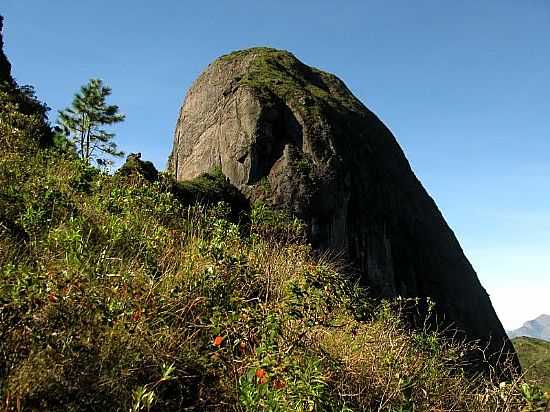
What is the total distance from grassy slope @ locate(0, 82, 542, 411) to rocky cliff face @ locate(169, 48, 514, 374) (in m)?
18.6

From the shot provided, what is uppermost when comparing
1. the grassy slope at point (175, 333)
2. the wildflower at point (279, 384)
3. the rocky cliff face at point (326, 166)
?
the rocky cliff face at point (326, 166)

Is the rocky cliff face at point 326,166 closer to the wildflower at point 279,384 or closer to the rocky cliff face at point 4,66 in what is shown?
the rocky cliff face at point 4,66

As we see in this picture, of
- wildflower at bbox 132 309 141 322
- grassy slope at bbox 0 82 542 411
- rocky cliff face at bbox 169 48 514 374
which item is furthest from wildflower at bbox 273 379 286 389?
rocky cliff face at bbox 169 48 514 374

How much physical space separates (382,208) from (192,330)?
86.9ft

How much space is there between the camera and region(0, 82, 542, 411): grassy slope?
2.55m

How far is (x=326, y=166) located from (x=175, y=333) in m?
22.2

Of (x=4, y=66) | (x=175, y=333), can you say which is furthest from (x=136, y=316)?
(x=4, y=66)

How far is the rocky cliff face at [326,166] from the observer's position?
24.2m

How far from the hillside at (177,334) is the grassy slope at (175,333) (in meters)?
0.01

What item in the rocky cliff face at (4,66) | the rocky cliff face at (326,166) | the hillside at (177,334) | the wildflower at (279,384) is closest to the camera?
the hillside at (177,334)

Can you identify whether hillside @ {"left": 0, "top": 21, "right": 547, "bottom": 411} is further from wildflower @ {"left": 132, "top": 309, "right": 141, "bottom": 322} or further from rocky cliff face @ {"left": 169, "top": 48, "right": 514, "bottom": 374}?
rocky cliff face @ {"left": 169, "top": 48, "right": 514, "bottom": 374}

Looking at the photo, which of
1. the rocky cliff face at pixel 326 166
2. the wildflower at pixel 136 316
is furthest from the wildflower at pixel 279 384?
the rocky cliff face at pixel 326 166

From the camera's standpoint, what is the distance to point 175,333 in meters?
3.10

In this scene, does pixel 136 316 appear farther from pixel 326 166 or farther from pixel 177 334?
pixel 326 166
